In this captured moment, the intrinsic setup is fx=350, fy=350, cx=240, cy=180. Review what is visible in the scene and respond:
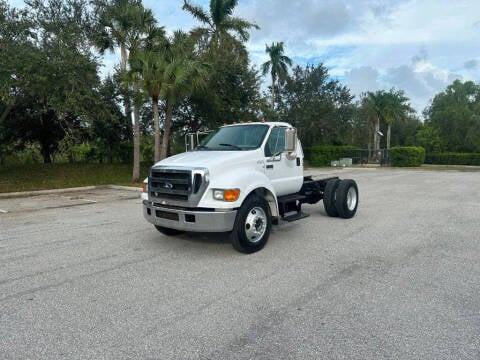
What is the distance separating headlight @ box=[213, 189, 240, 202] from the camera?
5.23 metres

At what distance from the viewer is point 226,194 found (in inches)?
206

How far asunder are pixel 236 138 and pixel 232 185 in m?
1.59

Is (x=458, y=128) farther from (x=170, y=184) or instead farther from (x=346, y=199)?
(x=170, y=184)

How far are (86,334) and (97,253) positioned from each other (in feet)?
9.08

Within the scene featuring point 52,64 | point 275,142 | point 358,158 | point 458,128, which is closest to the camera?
point 275,142

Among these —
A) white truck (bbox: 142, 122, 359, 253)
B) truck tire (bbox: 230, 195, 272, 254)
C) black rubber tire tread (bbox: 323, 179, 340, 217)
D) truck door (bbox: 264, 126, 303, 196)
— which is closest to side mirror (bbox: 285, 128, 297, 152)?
white truck (bbox: 142, 122, 359, 253)

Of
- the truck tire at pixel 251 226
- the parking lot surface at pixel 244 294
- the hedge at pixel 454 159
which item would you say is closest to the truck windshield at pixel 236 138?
the truck tire at pixel 251 226

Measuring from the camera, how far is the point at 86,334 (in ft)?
10.8

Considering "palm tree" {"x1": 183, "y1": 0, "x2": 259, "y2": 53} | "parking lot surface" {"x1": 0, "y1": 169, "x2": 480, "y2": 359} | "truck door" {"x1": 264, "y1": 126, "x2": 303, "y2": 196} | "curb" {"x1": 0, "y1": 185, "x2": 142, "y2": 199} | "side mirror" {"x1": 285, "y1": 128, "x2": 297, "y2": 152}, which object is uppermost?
"palm tree" {"x1": 183, "y1": 0, "x2": 259, "y2": 53}

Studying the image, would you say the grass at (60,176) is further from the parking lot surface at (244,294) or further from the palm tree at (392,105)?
the palm tree at (392,105)

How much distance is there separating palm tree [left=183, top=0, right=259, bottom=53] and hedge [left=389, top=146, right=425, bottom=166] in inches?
751

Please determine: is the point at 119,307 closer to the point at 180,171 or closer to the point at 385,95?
the point at 180,171

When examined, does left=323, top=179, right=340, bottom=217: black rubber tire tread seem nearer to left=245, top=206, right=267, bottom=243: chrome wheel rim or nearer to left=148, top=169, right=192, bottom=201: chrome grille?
left=245, top=206, right=267, bottom=243: chrome wheel rim

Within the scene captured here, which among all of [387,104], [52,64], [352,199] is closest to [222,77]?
[52,64]
